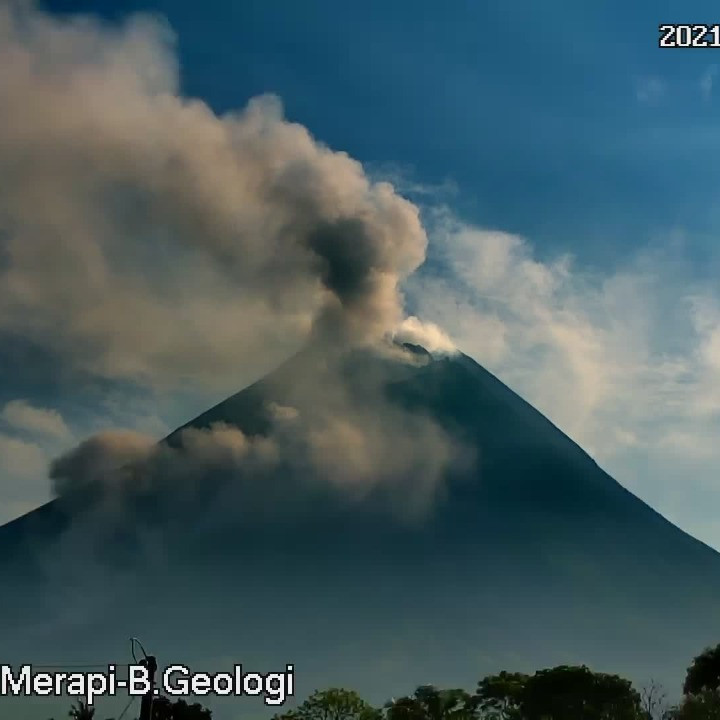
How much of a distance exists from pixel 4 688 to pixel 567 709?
198 feet

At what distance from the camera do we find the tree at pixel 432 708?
76312mm

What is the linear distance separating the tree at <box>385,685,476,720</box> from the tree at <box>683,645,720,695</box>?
56.0 ft

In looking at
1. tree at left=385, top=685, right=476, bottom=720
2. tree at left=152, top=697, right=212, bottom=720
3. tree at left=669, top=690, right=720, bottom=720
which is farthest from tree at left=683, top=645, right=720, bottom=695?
tree at left=152, top=697, right=212, bottom=720

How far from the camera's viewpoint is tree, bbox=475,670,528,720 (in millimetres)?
86438

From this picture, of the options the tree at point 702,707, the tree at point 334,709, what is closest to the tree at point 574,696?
the tree at point 702,707

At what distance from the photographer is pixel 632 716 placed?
259ft

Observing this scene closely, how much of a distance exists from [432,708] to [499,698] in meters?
11.1

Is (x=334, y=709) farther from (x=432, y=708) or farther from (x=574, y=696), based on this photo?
(x=574, y=696)

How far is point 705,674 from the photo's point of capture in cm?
7331

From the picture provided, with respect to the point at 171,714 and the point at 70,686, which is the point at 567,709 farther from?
the point at 70,686

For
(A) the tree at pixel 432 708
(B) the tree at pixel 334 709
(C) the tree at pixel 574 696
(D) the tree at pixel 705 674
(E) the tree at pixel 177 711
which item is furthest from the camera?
(C) the tree at pixel 574 696

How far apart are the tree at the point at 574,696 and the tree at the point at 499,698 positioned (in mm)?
2025

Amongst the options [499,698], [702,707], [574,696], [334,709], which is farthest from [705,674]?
[334,709]

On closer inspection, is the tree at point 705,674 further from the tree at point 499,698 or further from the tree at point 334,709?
the tree at point 334,709
